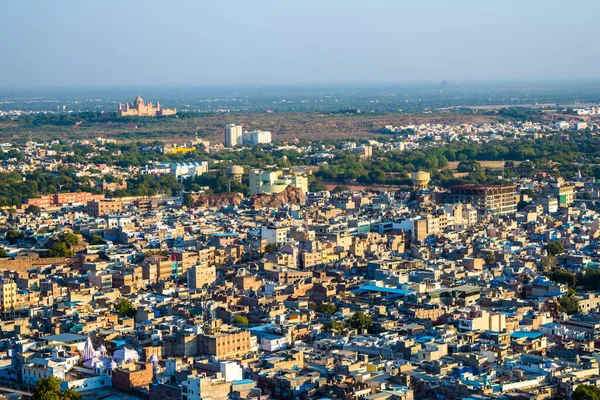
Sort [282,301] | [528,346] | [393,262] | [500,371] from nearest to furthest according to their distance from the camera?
[500,371] → [528,346] → [282,301] → [393,262]

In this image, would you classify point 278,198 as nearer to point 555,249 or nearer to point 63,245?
point 63,245

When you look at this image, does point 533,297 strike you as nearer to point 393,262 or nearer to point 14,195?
point 393,262

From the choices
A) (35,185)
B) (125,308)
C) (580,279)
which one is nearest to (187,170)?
(35,185)

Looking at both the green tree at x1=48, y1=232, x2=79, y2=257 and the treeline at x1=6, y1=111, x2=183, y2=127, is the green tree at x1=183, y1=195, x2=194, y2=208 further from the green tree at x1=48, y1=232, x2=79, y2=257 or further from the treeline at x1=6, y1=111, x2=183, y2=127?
the treeline at x1=6, y1=111, x2=183, y2=127

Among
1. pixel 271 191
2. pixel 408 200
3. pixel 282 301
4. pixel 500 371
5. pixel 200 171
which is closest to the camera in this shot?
pixel 500 371

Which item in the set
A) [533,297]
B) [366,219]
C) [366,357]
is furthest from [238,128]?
[366,357]

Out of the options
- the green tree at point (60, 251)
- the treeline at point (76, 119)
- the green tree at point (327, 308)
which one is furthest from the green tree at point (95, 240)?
the treeline at point (76, 119)
